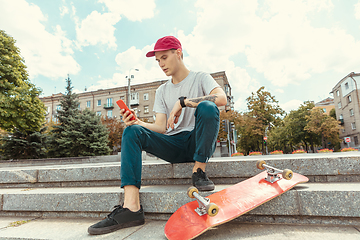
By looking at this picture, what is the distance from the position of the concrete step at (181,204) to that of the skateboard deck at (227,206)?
4.3 inches

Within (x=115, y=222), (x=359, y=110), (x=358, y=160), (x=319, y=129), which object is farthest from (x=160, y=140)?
(x=359, y=110)

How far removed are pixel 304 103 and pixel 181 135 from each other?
4237cm

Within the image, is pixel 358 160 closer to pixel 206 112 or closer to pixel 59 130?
pixel 206 112

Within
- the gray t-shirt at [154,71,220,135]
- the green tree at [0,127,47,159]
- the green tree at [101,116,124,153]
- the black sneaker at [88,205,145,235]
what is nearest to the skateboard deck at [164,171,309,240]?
the black sneaker at [88,205,145,235]

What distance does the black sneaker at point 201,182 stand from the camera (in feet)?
6.28

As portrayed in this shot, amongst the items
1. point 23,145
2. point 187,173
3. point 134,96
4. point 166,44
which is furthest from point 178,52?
point 134,96

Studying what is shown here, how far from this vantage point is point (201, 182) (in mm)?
1948

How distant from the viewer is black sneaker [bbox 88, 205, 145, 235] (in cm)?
170

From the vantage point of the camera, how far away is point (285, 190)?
1.72 metres

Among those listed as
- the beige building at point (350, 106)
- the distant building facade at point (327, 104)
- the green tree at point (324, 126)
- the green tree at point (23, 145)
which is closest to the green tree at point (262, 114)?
the green tree at point (324, 126)

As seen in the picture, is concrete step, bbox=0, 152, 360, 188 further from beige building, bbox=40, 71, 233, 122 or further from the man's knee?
beige building, bbox=40, 71, 233, 122

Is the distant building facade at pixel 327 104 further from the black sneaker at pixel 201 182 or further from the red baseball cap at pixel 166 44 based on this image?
the black sneaker at pixel 201 182

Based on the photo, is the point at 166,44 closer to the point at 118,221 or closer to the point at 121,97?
the point at 118,221

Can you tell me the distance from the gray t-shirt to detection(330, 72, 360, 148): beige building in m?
41.7
